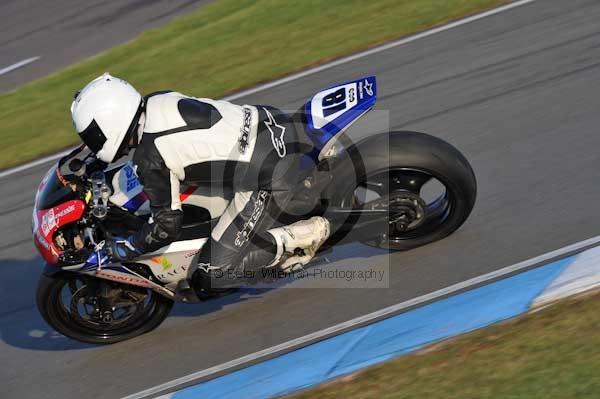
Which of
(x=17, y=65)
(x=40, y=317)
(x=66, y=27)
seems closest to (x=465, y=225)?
(x=40, y=317)

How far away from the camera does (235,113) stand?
215 inches

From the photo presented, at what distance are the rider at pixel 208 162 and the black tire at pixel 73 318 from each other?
1.32 ft

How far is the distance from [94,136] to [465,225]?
8.97ft

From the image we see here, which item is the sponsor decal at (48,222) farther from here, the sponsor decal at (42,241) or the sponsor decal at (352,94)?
the sponsor decal at (352,94)

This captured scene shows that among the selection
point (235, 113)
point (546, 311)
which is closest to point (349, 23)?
point (235, 113)

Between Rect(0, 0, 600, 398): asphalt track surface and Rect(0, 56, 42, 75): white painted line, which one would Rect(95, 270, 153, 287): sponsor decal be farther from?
Rect(0, 56, 42, 75): white painted line

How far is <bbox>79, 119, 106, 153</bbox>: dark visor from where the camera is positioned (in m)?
5.02

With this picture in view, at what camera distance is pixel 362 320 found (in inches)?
219

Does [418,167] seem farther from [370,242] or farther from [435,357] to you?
[435,357]

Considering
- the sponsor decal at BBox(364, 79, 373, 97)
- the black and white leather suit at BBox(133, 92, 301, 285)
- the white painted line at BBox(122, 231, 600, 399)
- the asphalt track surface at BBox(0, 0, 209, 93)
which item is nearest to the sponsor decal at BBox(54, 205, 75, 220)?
the black and white leather suit at BBox(133, 92, 301, 285)

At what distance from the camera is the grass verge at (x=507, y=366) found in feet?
14.4

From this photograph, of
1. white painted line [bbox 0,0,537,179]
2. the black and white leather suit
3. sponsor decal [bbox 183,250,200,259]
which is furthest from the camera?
white painted line [bbox 0,0,537,179]

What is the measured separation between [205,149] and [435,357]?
1829mm

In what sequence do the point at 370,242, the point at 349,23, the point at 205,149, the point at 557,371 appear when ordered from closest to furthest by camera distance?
the point at 557,371
the point at 205,149
the point at 370,242
the point at 349,23
